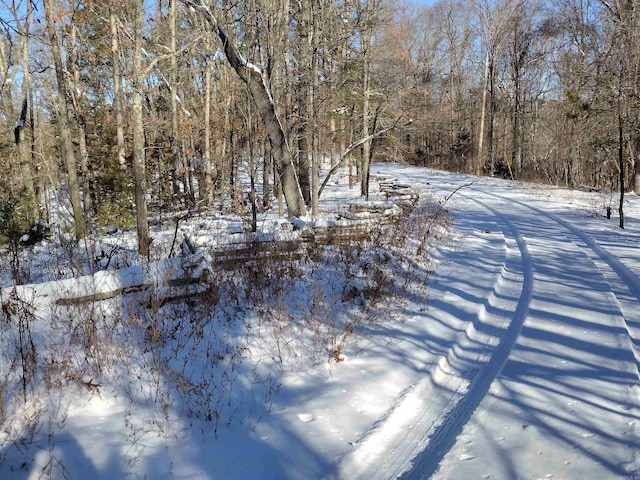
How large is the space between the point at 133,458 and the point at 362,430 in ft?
5.95

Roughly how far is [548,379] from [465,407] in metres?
0.98

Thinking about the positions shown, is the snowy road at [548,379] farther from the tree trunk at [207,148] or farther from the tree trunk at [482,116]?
the tree trunk at [482,116]

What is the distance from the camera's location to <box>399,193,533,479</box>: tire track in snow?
3135mm

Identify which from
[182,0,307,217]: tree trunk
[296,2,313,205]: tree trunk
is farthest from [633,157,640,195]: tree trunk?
[182,0,307,217]: tree trunk

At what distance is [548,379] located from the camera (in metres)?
4.13

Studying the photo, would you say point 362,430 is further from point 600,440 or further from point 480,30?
point 480,30

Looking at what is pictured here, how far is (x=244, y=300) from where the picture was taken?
607 cm

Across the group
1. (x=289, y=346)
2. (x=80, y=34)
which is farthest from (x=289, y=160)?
(x=80, y=34)

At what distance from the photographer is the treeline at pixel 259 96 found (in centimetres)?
1159

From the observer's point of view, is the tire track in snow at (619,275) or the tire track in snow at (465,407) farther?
the tire track in snow at (619,275)

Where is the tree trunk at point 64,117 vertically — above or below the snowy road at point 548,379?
above

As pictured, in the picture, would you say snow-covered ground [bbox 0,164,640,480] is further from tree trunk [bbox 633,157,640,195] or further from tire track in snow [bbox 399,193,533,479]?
tree trunk [bbox 633,157,640,195]

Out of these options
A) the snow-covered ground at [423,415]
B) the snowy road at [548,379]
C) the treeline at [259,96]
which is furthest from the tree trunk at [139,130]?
the snowy road at [548,379]

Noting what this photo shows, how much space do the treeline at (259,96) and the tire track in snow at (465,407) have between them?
6072mm
